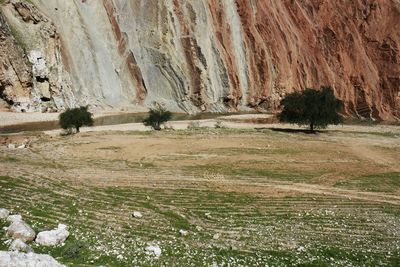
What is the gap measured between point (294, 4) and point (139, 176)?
237 feet

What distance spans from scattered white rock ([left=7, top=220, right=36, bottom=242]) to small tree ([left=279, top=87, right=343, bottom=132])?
3739cm

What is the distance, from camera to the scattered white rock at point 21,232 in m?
11.7

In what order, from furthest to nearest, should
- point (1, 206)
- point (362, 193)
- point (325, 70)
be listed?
1. point (325, 70)
2. point (362, 193)
3. point (1, 206)

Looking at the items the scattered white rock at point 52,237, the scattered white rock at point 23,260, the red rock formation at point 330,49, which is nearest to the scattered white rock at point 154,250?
the scattered white rock at point 52,237

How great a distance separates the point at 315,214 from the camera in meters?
16.9

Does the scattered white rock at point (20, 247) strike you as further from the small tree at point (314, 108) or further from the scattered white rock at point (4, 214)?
the small tree at point (314, 108)

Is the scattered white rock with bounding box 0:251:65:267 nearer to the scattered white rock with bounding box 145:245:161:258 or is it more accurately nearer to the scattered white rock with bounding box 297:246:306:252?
the scattered white rock with bounding box 145:245:161:258

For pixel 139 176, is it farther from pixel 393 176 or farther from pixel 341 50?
pixel 341 50

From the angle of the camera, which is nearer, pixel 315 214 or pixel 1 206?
pixel 1 206

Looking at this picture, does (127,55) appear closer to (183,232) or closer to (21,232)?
(183,232)

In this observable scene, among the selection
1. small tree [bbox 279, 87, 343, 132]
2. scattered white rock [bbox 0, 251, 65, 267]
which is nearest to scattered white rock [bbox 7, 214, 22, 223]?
scattered white rock [bbox 0, 251, 65, 267]

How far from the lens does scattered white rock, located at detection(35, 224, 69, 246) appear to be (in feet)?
38.5

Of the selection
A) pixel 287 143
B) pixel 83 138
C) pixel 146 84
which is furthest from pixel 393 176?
pixel 146 84

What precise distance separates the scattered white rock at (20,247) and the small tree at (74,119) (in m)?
33.2
